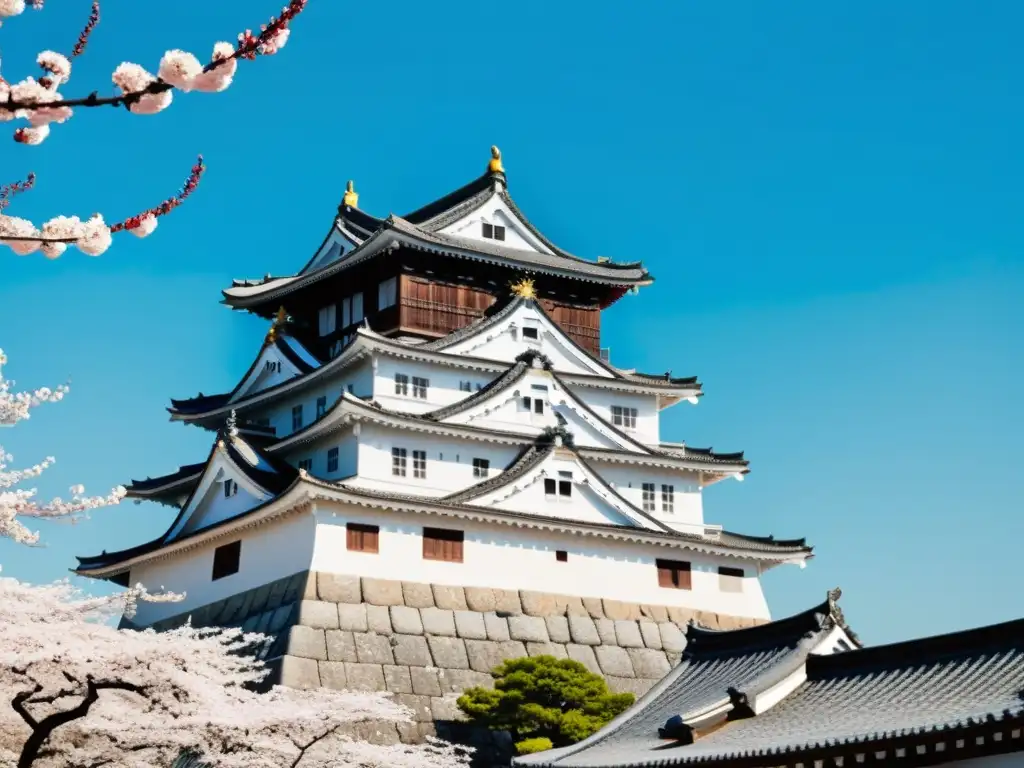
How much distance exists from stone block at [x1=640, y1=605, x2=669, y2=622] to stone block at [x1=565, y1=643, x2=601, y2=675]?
9.15ft

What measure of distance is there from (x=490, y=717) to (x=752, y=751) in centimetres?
1437

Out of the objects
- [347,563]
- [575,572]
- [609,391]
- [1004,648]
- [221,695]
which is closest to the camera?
[1004,648]

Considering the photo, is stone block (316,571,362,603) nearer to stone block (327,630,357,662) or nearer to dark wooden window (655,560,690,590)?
stone block (327,630,357,662)

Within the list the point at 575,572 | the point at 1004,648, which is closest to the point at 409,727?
the point at 575,572

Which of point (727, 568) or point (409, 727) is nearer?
point (409, 727)

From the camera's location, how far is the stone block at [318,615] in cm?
3434

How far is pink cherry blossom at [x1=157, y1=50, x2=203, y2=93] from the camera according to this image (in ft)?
23.5

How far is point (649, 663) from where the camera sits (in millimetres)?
37906

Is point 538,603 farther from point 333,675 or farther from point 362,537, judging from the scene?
point 333,675

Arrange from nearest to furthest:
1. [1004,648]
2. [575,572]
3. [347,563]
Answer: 1. [1004,648]
2. [347,563]
3. [575,572]

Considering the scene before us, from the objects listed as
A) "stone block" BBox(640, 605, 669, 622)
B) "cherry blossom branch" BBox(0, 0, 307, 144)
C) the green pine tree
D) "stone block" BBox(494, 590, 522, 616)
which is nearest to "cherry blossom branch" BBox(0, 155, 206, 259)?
"cherry blossom branch" BBox(0, 0, 307, 144)

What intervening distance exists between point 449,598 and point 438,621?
97cm

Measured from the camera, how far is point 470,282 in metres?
44.6

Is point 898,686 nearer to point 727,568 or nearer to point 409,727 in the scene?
point 409,727
